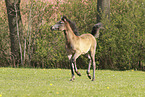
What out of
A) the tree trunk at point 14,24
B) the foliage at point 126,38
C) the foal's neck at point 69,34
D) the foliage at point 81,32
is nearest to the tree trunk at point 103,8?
the foliage at point 81,32

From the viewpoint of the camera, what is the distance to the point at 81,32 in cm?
1758

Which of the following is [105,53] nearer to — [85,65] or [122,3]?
[85,65]

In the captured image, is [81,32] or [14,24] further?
[14,24]

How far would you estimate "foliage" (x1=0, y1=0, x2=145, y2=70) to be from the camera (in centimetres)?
1661

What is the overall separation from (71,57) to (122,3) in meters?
7.71

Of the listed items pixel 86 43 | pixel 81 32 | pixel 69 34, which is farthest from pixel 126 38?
pixel 69 34

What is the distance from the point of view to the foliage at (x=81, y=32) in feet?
54.5

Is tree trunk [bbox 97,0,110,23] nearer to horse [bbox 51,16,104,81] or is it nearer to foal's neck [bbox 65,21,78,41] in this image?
horse [bbox 51,16,104,81]

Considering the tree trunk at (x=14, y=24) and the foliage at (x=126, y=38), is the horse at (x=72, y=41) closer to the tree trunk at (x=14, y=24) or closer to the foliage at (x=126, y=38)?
the foliage at (x=126, y=38)

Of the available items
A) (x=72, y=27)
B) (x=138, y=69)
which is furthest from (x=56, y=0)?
(x=72, y=27)

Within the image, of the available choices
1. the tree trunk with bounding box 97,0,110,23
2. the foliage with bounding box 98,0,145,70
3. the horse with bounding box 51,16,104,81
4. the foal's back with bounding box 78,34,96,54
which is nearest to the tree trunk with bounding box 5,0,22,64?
the tree trunk with bounding box 97,0,110,23

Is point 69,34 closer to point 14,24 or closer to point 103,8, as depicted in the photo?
point 103,8

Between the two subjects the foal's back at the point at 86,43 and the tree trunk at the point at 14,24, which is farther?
the tree trunk at the point at 14,24

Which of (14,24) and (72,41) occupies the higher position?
(14,24)
